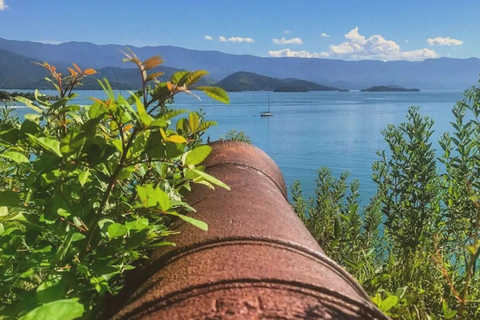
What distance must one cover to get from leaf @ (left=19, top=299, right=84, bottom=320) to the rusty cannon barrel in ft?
0.46

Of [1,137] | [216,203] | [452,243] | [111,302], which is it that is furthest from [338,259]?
[1,137]

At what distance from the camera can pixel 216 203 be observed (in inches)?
85.7

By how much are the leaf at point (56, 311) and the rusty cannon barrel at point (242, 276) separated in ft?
0.46

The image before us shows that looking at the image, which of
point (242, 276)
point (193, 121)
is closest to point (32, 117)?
point (193, 121)

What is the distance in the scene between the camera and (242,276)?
4.63 ft

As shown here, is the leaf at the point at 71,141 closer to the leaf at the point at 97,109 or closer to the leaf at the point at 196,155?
the leaf at the point at 97,109

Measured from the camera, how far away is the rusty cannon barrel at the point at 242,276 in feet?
4.37

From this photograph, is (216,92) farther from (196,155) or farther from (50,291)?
(50,291)

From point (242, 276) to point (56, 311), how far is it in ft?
1.69

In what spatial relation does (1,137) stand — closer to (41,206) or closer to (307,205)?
(41,206)

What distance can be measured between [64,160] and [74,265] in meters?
0.39

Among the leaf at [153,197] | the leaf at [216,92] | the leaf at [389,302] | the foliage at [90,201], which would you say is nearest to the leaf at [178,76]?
the foliage at [90,201]

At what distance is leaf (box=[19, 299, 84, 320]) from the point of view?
1.30m

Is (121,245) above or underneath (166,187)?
underneath
